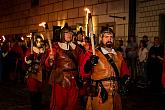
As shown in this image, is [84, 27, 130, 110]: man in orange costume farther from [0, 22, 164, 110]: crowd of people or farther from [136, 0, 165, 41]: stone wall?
[136, 0, 165, 41]: stone wall

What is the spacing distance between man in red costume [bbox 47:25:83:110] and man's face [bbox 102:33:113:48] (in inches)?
42.1

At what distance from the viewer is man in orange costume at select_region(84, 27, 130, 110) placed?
17.8ft

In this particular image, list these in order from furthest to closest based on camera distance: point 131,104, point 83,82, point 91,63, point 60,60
Answer: point 131,104 → point 60,60 → point 83,82 → point 91,63

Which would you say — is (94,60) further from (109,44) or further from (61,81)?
(61,81)

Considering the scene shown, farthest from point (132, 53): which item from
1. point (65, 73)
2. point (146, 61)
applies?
point (65, 73)

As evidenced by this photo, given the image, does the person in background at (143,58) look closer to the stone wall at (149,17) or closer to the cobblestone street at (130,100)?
the cobblestone street at (130,100)

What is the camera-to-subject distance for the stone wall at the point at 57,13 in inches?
626

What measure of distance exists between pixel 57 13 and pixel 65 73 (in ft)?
48.5

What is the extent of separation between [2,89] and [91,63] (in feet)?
27.2

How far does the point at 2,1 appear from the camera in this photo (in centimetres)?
2800

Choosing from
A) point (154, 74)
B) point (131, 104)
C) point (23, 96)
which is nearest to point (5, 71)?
point (23, 96)

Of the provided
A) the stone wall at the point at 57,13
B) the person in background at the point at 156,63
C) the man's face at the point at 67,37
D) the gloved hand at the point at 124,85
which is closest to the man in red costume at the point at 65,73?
the man's face at the point at 67,37

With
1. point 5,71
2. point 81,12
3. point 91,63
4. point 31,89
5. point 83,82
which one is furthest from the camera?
point 81,12

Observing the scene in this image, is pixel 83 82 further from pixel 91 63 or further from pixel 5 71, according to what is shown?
pixel 5 71
